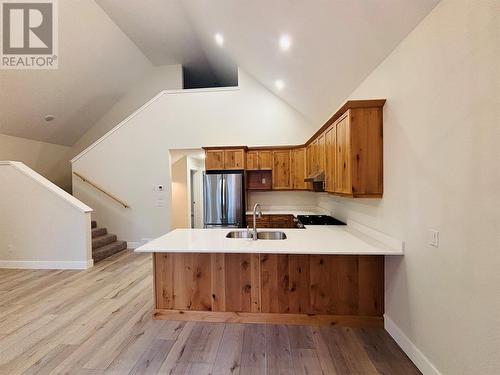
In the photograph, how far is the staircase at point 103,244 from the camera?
465cm

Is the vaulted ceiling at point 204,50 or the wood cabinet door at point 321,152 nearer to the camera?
the vaulted ceiling at point 204,50

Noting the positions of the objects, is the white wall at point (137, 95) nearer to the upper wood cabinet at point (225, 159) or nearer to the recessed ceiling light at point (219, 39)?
the recessed ceiling light at point (219, 39)

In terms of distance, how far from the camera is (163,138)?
18.2 feet

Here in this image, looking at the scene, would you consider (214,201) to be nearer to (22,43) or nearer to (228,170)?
(228,170)

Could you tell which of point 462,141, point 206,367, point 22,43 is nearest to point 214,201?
point 206,367

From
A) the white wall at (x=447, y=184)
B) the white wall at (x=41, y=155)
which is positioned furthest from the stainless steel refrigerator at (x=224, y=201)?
the white wall at (x=41, y=155)

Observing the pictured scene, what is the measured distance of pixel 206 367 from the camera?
72.2 inches

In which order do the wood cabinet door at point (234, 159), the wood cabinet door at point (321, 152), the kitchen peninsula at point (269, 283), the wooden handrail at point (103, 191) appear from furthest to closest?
the wooden handrail at point (103, 191) < the wood cabinet door at point (234, 159) < the wood cabinet door at point (321, 152) < the kitchen peninsula at point (269, 283)

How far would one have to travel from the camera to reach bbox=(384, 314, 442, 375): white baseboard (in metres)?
1.67

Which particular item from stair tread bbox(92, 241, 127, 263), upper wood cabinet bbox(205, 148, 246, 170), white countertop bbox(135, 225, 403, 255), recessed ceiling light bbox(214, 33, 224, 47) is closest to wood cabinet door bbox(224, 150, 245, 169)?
upper wood cabinet bbox(205, 148, 246, 170)

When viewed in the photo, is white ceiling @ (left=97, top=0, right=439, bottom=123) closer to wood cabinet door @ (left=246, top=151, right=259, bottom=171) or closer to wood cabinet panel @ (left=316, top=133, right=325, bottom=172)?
wood cabinet panel @ (left=316, top=133, right=325, bottom=172)

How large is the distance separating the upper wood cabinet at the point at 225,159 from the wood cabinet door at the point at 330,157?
7.32ft

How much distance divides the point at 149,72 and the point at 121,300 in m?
6.18

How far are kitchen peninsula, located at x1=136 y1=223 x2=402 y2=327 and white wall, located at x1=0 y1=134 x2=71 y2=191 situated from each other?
544cm
